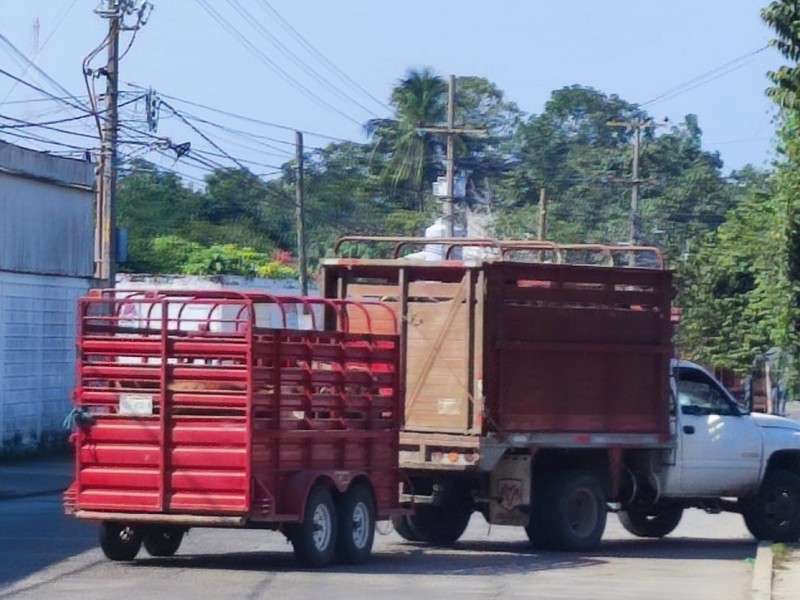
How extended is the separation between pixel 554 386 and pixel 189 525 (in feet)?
14.9

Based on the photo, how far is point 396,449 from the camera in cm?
1617

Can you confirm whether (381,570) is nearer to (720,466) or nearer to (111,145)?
(720,466)

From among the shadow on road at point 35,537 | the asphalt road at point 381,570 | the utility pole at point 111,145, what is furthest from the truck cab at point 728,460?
the utility pole at point 111,145

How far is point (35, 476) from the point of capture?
87.5 ft

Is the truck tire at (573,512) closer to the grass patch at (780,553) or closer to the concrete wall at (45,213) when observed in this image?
the grass patch at (780,553)

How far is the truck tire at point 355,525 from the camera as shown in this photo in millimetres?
15188

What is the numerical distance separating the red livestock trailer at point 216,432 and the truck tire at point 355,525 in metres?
0.01

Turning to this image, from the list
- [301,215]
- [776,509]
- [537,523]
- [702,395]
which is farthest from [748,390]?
[537,523]

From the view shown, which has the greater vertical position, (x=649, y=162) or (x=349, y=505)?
(x=649, y=162)

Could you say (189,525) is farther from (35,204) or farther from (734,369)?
(734,369)

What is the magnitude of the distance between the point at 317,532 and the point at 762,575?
Answer: 3982mm

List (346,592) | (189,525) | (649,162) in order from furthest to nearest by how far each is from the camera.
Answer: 1. (649,162)
2. (189,525)
3. (346,592)

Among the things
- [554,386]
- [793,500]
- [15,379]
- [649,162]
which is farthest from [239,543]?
[649,162]

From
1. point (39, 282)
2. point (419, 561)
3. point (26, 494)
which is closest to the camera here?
point (419, 561)
